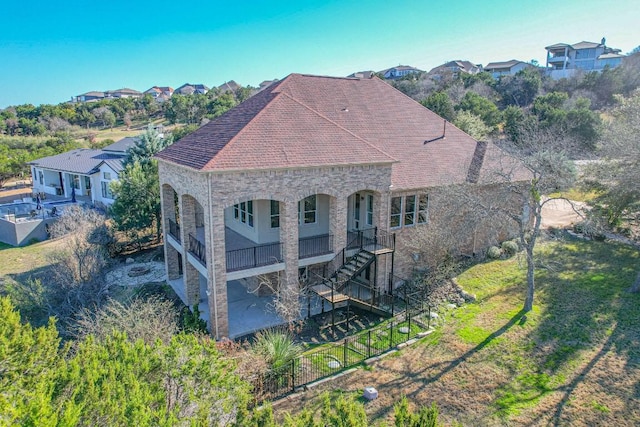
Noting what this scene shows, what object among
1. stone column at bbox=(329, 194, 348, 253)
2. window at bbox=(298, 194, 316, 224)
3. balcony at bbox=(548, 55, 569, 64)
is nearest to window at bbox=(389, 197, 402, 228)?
stone column at bbox=(329, 194, 348, 253)

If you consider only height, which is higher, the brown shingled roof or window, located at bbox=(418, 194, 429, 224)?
the brown shingled roof

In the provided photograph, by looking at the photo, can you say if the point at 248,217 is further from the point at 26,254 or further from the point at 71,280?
the point at 26,254

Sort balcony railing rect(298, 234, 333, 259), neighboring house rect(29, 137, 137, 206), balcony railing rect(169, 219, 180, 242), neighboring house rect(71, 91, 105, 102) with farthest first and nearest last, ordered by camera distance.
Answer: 1. neighboring house rect(71, 91, 105, 102)
2. neighboring house rect(29, 137, 137, 206)
3. balcony railing rect(169, 219, 180, 242)
4. balcony railing rect(298, 234, 333, 259)

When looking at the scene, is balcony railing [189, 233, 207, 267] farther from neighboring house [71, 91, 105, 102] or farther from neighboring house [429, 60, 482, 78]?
neighboring house [71, 91, 105, 102]

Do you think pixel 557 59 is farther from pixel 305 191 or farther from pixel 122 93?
pixel 122 93

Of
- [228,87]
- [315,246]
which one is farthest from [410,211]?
[228,87]

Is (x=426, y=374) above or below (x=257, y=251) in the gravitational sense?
below
